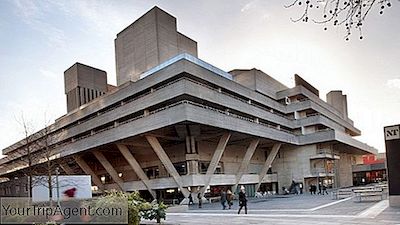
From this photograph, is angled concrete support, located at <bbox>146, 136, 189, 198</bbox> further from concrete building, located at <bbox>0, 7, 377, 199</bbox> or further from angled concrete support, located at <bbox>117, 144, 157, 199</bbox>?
angled concrete support, located at <bbox>117, 144, 157, 199</bbox>

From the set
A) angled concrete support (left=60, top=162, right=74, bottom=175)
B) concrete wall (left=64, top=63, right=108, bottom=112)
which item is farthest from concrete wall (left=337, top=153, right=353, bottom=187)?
concrete wall (left=64, top=63, right=108, bottom=112)

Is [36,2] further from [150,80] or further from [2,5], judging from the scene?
[150,80]

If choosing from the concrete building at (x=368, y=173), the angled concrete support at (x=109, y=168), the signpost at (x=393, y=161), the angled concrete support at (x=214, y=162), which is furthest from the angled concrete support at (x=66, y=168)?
the concrete building at (x=368, y=173)

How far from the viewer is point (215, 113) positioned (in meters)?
39.9

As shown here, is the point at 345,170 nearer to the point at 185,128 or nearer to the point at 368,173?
the point at 368,173

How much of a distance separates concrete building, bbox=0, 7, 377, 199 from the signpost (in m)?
18.0

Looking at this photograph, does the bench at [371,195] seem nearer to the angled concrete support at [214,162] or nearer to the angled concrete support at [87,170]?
the angled concrete support at [214,162]

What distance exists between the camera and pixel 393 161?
22.0m

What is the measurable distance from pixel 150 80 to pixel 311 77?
157 feet

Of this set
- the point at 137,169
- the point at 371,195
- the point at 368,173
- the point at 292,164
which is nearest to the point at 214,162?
the point at 137,169

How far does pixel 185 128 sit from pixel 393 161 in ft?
A: 74.3

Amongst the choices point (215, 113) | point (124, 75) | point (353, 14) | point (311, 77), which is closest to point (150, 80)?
point (215, 113)

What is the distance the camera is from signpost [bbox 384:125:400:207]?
2131 centimetres

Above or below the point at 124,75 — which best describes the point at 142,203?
below
